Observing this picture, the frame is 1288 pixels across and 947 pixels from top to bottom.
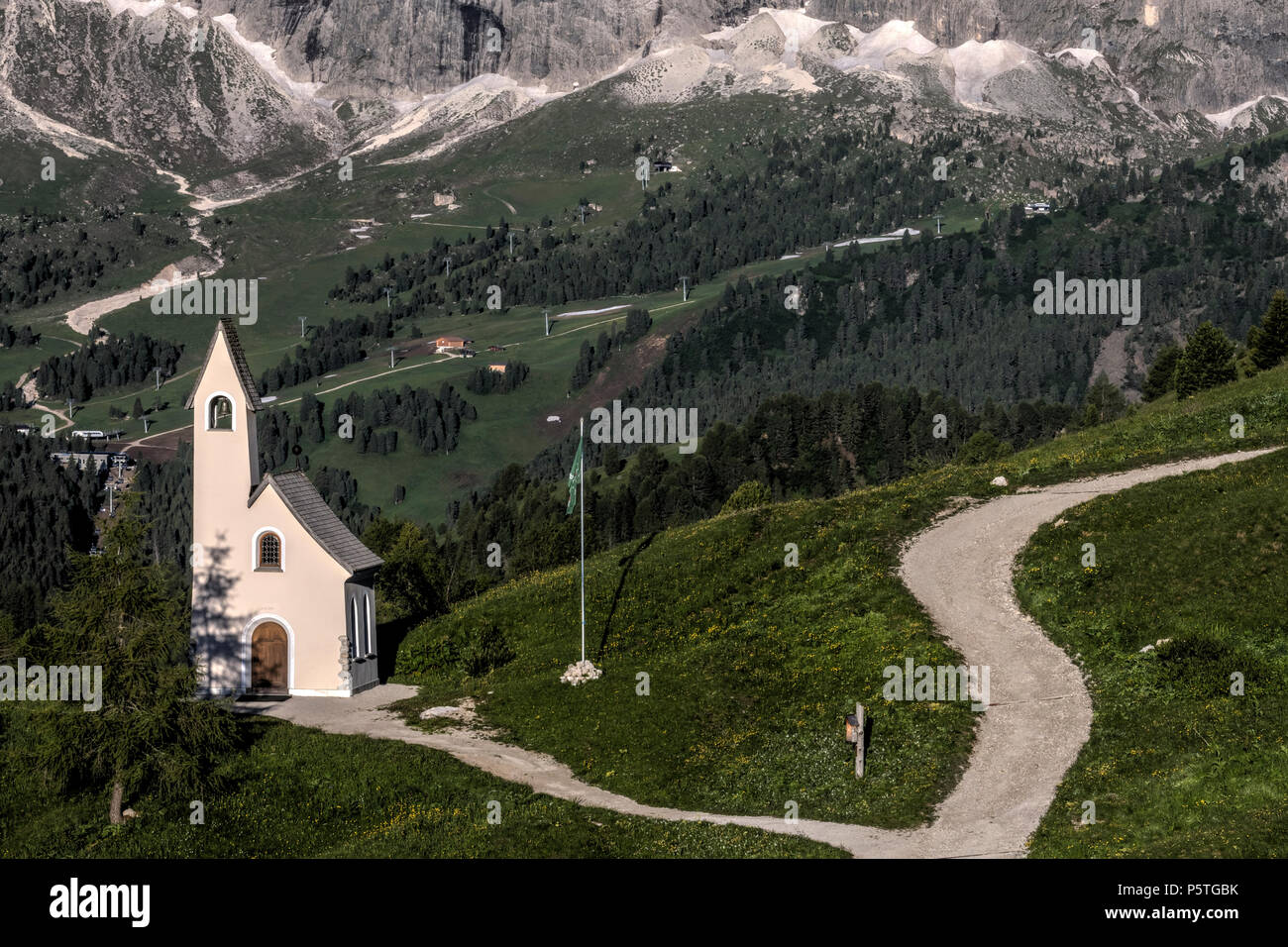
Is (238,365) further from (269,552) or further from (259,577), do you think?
(259,577)

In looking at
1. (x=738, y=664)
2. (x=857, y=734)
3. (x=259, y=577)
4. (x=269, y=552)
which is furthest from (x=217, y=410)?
(x=857, y=734)

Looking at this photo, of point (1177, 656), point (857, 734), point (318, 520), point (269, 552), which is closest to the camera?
point (857, 734)

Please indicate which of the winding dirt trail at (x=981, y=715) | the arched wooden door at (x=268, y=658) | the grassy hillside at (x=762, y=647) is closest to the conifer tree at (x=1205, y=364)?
the grassy hillside at (x=762, y=647)

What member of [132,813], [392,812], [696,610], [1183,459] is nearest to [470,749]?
[392,812]

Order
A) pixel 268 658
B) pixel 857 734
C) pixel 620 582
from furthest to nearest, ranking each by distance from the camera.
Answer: pixel 620 582 < pixel 268 658 < pixel 857 734

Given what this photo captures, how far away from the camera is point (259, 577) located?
6116cm

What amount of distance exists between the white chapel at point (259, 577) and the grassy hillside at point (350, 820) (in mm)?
8222

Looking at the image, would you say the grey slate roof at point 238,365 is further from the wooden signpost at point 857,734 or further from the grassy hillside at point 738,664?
the wooden signpost at point 857,734

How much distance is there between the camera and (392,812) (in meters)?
44.3

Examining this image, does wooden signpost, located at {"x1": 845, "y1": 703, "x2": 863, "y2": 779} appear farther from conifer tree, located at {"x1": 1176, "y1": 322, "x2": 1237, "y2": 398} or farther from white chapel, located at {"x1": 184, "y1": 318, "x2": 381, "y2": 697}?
conifer tree, located at {"x1": 1176, "y1": 322, "x2": 1237, "y2": 398}

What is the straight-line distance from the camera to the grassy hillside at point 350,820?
37.3 metres

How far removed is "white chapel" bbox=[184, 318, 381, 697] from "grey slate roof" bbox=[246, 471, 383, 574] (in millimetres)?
75

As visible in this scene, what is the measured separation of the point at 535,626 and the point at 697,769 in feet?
73.3

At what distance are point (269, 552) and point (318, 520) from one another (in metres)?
2.59
